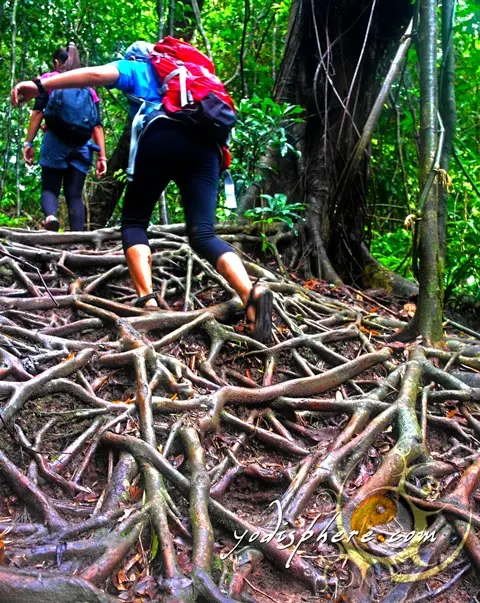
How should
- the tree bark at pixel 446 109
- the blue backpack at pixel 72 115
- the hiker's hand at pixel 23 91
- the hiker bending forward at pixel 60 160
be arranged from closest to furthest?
the hiker's hand at pixel 23 91 < the tree bark at pixel 446 109 < the blue backpack at pixel 72 115 < the hiker bending forward at pixel 60 160

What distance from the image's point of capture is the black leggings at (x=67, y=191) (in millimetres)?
5297

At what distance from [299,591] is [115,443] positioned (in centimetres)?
88

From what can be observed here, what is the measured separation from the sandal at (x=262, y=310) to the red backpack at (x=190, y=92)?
0.91m

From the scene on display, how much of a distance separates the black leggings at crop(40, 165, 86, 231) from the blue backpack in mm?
298

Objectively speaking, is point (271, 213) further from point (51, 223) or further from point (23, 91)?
point (23, 91)

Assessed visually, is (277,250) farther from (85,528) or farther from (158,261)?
(85,528)

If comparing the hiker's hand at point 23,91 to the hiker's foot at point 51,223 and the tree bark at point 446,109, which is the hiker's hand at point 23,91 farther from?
the tree bark at point 446,109

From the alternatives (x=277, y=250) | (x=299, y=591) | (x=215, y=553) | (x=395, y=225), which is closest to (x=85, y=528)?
(x=215, y=553)

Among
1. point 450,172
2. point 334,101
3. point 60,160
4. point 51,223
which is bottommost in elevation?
point 51,223

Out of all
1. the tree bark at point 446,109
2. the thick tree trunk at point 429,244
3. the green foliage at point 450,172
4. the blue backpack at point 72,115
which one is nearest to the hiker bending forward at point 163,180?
the thick tree trunk at point 429,244

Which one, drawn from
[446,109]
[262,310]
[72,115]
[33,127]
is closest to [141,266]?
[262,310]

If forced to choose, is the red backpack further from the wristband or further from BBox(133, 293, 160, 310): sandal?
BBox(133, 293, 160, 310): sandal

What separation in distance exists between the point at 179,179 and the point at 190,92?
51 centimetres

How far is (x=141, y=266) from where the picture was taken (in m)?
3.56
